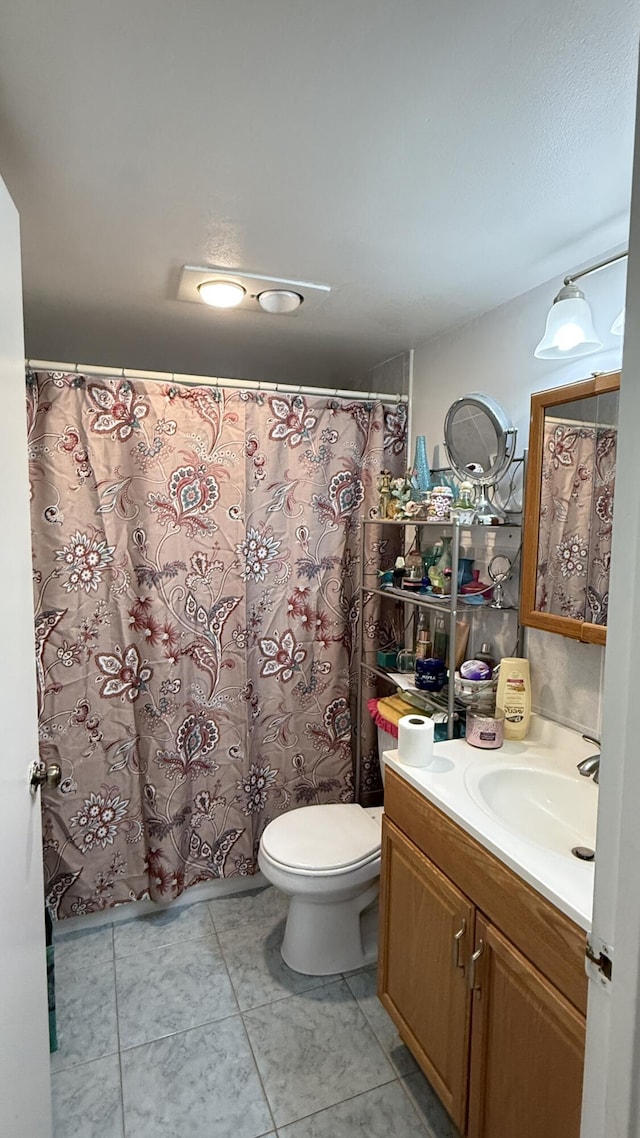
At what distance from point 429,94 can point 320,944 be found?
7.02 feet

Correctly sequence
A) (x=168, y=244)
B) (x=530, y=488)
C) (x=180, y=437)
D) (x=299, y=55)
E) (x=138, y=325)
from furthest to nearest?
1. (x=138, y=325)
2. (x=180, y=437)
3. (x=530, y=488)
4. (x=168, y=244)
5. (x=299, y=55)

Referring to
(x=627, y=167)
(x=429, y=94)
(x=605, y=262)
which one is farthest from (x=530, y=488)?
(x=429, y=94)

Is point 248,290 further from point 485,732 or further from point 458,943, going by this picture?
point 458,943

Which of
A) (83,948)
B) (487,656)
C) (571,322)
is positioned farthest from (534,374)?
(83,948)

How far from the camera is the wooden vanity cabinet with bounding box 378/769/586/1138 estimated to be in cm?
94

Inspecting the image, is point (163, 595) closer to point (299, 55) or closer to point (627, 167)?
point (299, 55)

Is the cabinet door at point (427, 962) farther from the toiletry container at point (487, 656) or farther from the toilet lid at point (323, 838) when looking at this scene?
the toiletry container at point (487, 656)

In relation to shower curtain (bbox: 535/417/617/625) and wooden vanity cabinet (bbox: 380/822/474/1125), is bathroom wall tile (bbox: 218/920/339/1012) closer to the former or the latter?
wooden vanity cabinet (bbox: 380/822/474/1125)

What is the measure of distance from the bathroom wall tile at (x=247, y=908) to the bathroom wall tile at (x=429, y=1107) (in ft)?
2.29

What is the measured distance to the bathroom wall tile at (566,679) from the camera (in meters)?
1.47

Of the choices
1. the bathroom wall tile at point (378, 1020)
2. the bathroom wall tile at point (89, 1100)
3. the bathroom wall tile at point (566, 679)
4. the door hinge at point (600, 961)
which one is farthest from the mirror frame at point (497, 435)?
the bathroom wall tile at point (89, 1100)

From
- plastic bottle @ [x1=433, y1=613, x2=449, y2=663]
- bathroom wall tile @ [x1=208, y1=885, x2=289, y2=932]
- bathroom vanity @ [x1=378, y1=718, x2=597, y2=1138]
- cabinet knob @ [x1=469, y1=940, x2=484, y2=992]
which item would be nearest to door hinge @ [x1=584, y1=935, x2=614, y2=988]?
bathroom vanity @ [x1=378, y1=718, x2=597, y2=1138]

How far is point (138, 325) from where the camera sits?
2113mm

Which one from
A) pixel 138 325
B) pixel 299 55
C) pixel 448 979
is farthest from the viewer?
pixel 138 325
